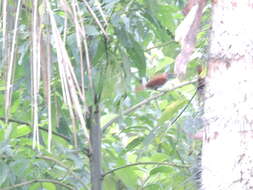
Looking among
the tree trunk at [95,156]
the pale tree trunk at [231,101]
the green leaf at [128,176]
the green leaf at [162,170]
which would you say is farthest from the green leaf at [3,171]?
the pale tree trunk at [231,101]

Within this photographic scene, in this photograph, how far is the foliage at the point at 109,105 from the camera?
2002 millimetres

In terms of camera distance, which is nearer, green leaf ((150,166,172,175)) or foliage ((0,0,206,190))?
foliage ((0,0,206,190))

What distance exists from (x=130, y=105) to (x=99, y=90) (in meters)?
0.47

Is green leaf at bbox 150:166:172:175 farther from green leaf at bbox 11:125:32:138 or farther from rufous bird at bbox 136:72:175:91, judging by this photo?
green leaf at bbox 11:125:32:138

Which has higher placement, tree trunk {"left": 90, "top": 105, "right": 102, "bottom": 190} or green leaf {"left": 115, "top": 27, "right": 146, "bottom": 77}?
green leaf {"left": 115, "top": 27, "right": 146, "bottom": 77}

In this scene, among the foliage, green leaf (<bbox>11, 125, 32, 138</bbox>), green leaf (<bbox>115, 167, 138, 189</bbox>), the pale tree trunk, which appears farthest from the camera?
green leaf (<bbox>115, 167, 138, 189</bbox>)

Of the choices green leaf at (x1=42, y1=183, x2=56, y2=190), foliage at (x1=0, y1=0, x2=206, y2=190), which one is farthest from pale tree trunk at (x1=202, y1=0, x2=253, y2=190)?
green leaf at (x1=42, y1=183, x2=56, y2=190)

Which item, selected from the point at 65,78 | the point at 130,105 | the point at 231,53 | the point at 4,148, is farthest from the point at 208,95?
the point at 130,105

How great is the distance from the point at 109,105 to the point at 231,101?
1.32 metres

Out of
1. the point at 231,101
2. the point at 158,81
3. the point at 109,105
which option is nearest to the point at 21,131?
the point at 109,105

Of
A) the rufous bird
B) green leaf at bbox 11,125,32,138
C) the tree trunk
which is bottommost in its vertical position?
the tree trunk

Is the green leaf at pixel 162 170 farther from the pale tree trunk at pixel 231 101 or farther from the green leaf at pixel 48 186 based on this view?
the pale tree trunk at pixel 231 101

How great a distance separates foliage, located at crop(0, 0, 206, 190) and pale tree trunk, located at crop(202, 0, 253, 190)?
1.42 feet

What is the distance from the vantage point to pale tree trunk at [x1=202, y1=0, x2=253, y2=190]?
122 cm
